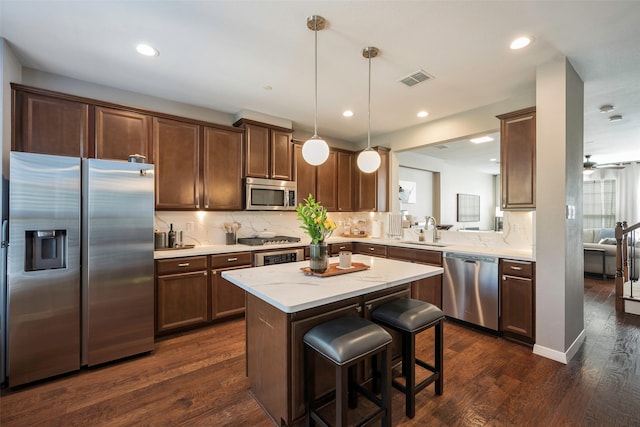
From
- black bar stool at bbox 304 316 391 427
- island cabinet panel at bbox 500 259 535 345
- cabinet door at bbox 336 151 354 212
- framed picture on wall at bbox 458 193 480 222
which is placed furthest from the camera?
framed picture on wall at bbox 458 193 480 222

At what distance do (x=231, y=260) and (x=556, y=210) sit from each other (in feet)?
11.1

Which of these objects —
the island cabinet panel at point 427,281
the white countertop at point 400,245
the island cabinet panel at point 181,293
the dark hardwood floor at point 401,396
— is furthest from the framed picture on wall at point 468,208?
the island cabinet panel at point 181,293

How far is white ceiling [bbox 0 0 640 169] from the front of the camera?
1.97 m

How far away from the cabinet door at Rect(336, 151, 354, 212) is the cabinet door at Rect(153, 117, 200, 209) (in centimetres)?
241

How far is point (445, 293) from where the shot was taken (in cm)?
353

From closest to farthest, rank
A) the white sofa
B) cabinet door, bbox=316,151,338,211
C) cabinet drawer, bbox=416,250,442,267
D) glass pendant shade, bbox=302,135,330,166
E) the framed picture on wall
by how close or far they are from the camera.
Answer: glass pendant shade, bbox=302,135,330,166, cabinet drawer, bbox=416,250,442,267, cabinet door, bbox=316,151,338,211, the white sofa, the framed picture on wall

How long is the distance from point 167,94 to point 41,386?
120 inches

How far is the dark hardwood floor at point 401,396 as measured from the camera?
6.07 feet

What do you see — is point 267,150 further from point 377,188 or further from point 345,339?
point 345,339

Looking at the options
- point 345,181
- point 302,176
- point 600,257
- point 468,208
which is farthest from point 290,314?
point 468,208

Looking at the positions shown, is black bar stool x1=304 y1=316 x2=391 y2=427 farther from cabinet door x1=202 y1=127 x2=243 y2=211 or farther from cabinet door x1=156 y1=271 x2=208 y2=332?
cabinet door x1=202 y1=127 x2=243 y2=211

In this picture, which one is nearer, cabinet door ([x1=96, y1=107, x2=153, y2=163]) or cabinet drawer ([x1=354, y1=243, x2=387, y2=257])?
cabinet door ([x1=96, y1=107, x2=153, y2=163])

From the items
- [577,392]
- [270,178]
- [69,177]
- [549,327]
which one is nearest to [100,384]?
[69,177]

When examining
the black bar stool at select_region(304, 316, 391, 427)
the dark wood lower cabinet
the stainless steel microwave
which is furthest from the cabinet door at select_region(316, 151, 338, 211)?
the black bar stool at select_region(304, 316, 391, 427)
